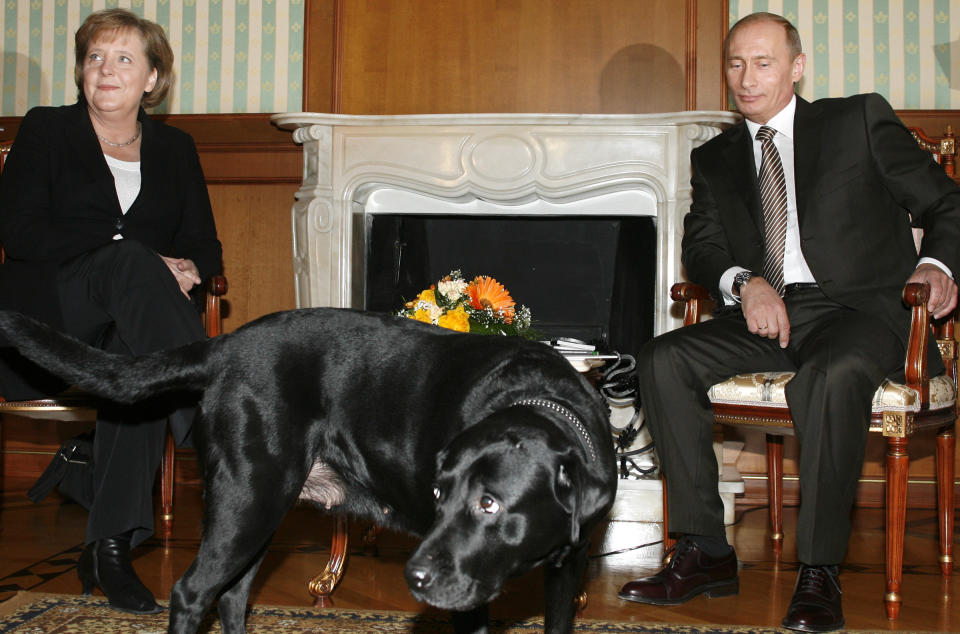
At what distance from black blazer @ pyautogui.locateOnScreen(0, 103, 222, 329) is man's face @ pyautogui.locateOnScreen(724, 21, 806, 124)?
1.68 meters

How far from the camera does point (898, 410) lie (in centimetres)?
230

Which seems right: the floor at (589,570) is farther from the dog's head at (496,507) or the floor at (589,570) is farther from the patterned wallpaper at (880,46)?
the patterned wallpaper at (880,46)

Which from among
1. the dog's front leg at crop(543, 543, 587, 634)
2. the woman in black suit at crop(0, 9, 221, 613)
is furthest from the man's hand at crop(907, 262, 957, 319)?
the woman in black suit at crop(0, 9, 221, 613)

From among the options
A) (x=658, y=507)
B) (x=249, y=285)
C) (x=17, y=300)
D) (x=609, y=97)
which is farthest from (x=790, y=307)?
(x=249, y=285)

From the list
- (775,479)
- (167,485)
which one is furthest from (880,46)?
(167,485)

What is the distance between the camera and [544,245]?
4.07 metres

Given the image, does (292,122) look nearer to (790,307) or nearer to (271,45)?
(271,45)

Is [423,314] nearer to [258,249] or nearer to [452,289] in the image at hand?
[452,289]

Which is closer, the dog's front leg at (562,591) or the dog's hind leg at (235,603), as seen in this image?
the dog's front leg at (562,591)

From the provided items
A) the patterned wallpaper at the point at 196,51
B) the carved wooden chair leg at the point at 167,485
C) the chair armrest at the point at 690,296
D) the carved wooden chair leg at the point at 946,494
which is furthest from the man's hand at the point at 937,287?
the patterned wallpaper at the point at 196,51

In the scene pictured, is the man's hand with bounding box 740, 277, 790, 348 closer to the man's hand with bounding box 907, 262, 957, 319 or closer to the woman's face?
the man's hand with bounding box 907, 262, 957, 319

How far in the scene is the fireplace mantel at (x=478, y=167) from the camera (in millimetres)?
3670

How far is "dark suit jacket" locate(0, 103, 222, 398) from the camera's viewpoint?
2.40 m

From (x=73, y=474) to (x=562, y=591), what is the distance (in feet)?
5.68
